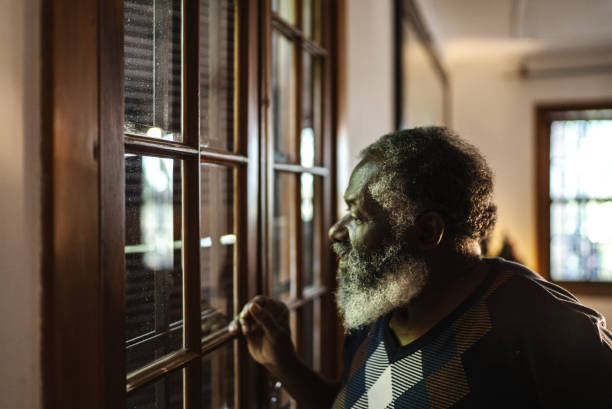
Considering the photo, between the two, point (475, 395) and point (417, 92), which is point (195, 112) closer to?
point (475, 395)

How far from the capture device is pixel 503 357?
36.4 inches

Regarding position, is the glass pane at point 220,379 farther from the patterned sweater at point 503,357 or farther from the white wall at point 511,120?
the white wall at point 511,120

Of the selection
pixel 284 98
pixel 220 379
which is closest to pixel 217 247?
pixel 220 379

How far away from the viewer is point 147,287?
0.97m

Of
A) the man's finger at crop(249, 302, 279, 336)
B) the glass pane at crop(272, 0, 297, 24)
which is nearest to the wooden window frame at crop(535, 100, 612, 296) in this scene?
the glass pane at crop(272, 0, 297, 24)

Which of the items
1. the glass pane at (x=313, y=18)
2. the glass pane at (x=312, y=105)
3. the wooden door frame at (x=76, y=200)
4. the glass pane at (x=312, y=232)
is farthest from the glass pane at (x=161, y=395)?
the glass pane at (x=313, y=18)

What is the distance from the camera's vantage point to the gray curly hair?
1050mm

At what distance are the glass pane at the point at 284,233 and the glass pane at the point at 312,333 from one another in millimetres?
110

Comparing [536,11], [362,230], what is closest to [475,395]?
[362,230]

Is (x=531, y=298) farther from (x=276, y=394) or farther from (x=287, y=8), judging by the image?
(x=287, y=8)

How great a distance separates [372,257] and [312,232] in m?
0.78

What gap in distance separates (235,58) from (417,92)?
227 centimetres

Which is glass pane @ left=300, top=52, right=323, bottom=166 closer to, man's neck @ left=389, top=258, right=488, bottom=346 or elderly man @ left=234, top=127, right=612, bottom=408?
elderly man @ left=234, top=127, right=612, bottom=408

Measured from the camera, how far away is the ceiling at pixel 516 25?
11.8ft
